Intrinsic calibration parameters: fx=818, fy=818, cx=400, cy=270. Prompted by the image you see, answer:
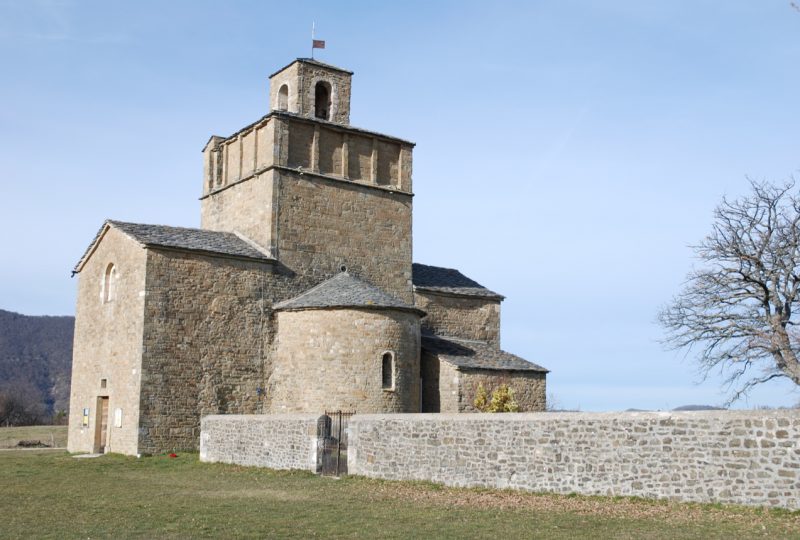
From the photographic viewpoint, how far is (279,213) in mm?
26656

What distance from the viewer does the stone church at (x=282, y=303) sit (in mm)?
23922

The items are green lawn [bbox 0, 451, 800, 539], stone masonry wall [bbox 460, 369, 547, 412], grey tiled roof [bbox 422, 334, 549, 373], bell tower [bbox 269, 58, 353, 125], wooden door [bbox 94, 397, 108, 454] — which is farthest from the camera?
bell tower [bbox 269, 58, 353, 125]

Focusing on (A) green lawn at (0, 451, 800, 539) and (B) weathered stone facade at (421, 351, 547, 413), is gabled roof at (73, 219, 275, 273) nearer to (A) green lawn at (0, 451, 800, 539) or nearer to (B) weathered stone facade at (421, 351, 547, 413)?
(B) weathered stone facade at (421, 351, 547, 413)

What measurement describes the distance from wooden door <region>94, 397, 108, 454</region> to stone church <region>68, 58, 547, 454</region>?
0.14 feet

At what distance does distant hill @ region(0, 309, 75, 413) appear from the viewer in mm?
118250

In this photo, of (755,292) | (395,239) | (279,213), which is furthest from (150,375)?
(755,292)

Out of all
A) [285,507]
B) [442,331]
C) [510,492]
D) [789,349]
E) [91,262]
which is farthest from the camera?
[442,331]

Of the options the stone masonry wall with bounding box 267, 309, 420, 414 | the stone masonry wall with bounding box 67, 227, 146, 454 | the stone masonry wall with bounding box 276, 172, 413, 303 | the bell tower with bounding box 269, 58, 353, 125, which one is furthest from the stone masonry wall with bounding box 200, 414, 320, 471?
the bell tower with bounding box 269, 58, 353, 125

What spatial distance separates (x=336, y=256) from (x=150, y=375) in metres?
7.53

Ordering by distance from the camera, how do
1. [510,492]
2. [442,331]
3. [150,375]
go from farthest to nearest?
[442,331] < [150,375] < [510,492]

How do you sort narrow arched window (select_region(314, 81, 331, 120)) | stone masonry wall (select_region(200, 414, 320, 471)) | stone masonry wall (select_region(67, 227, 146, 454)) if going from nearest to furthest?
stone masonry wall (select_region(200, 414, 320, 471)), stone masonry wall (select_region(67, 227, 146, 454)), narrow arched window (select_region(314, 81, 331, 120))

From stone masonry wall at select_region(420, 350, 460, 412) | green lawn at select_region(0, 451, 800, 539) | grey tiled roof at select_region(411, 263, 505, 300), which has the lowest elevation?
green lawn at select_region(0, 451, 800, 539)

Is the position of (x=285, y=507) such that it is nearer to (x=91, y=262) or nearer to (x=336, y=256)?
(x=336, y=256)

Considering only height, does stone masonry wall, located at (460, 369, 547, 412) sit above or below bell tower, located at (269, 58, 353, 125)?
below
